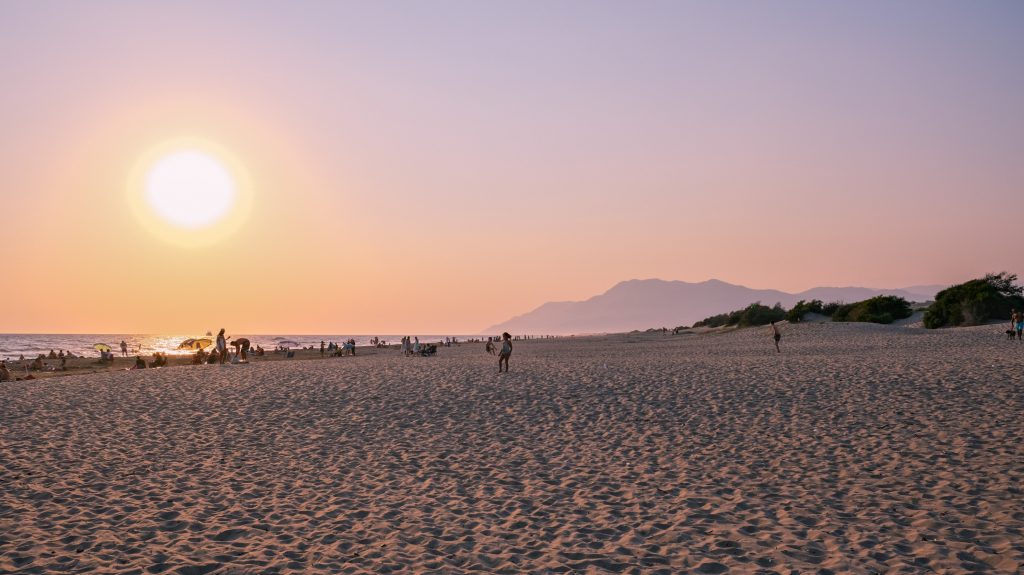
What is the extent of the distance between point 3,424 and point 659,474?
1692 centimetres

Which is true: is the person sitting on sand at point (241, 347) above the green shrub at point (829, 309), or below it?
below

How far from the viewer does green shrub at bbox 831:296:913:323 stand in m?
67.0

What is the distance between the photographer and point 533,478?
12.0 m

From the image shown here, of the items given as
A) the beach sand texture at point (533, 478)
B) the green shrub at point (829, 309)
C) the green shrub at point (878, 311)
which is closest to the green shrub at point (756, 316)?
the green shrub at point (829, 309)

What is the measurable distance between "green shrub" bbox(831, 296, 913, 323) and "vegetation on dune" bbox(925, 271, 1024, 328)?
681cm

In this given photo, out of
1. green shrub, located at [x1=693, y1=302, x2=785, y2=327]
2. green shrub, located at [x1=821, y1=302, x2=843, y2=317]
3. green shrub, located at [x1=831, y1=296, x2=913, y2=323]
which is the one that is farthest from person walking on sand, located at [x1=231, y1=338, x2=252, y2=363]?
green shrub, located at [x1=821, y1=302, x2=843, y2=317]

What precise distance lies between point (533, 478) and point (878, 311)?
67996mm

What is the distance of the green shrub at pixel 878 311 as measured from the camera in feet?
220

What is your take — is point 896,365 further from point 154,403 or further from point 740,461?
point 154,403

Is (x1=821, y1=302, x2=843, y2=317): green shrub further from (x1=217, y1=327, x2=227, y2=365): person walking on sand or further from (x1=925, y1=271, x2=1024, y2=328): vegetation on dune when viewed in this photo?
(x1=217, y1=327, x2=227, y2=365): person walking on sand

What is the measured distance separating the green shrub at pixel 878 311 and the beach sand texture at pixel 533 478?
48072mm

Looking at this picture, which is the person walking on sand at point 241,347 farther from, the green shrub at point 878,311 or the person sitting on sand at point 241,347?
the green shrub at point 878,311

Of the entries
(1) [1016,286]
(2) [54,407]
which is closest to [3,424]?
(2) [54,407]

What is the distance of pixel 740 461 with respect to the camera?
12820 millimetres
